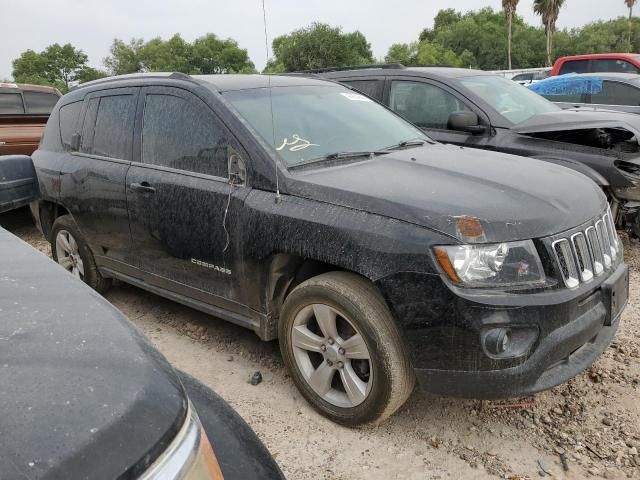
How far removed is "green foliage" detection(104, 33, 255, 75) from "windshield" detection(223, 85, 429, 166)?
5066 cm

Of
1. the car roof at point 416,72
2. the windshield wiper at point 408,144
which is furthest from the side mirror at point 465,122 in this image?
the windshield wiper at point 408,144

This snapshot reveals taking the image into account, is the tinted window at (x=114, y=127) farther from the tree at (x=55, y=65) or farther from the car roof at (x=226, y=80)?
the tree at (x=55, y=65)

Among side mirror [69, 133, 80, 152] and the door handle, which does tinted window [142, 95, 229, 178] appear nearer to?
the door handle

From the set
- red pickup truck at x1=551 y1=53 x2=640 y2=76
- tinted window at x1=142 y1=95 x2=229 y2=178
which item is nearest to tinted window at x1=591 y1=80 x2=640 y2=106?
red pickup truck at x1=551 y1=53 x2=640 y2=76

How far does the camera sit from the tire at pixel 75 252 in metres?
4.41

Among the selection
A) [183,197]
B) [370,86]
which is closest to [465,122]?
[370,86]

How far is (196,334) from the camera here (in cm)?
402

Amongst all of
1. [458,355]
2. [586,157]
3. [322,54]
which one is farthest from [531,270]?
[322,54]

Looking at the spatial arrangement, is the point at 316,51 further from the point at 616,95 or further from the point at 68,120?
the point at 68,120

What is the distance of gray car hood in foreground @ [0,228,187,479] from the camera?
936mm

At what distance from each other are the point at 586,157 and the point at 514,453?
129 inches

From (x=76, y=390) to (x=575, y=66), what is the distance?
1298 cm

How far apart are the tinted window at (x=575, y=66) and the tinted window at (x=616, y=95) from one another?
3435mm

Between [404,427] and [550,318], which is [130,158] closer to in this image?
[404,427]
